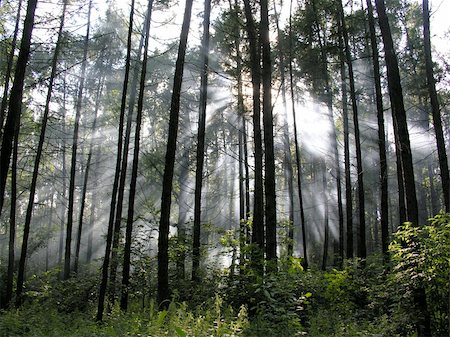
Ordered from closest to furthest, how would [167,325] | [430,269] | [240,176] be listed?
1. [167,325]
2. [430,269]
3. [240,176]

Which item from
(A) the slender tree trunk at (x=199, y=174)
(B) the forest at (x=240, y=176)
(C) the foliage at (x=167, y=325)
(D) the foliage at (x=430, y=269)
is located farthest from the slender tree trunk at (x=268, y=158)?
(A) the slender tree trunk at (x=199, y=174)

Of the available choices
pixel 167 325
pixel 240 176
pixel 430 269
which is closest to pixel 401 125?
pixel 430 269

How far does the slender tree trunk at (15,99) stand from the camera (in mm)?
7340

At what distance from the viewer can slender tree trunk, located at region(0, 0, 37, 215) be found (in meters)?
7.34

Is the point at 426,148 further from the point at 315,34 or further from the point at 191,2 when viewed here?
the point at 191,2

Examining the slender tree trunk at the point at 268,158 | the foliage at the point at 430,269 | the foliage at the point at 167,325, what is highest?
the slender tree trunk at the point at 268,158

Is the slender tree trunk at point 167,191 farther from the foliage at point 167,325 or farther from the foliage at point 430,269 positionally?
the foliage at point 430,269

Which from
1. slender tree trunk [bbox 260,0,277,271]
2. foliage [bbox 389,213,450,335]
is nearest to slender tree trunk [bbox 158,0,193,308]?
slender tree trunk [bbox 260,0,277,271]

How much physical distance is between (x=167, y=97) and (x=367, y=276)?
56.7 feet

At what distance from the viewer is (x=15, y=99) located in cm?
766

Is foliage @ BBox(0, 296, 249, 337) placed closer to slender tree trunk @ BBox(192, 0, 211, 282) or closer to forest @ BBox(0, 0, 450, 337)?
forest @ BBox(0, 0, 450, 337)

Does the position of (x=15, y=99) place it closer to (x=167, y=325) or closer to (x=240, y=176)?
(x=167, y=325)

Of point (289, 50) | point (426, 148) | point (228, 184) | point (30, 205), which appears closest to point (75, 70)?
point (30, 205)

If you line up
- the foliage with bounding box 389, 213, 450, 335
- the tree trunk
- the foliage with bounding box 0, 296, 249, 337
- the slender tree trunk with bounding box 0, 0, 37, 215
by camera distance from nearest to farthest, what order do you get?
the foliage with bounding box 0, 296, 249, 337 < the foliage with bounding box 389, 213, 450, 335 < the slender tree trunk with bounding box 0, 0, 37, 215 < the tree trunk
